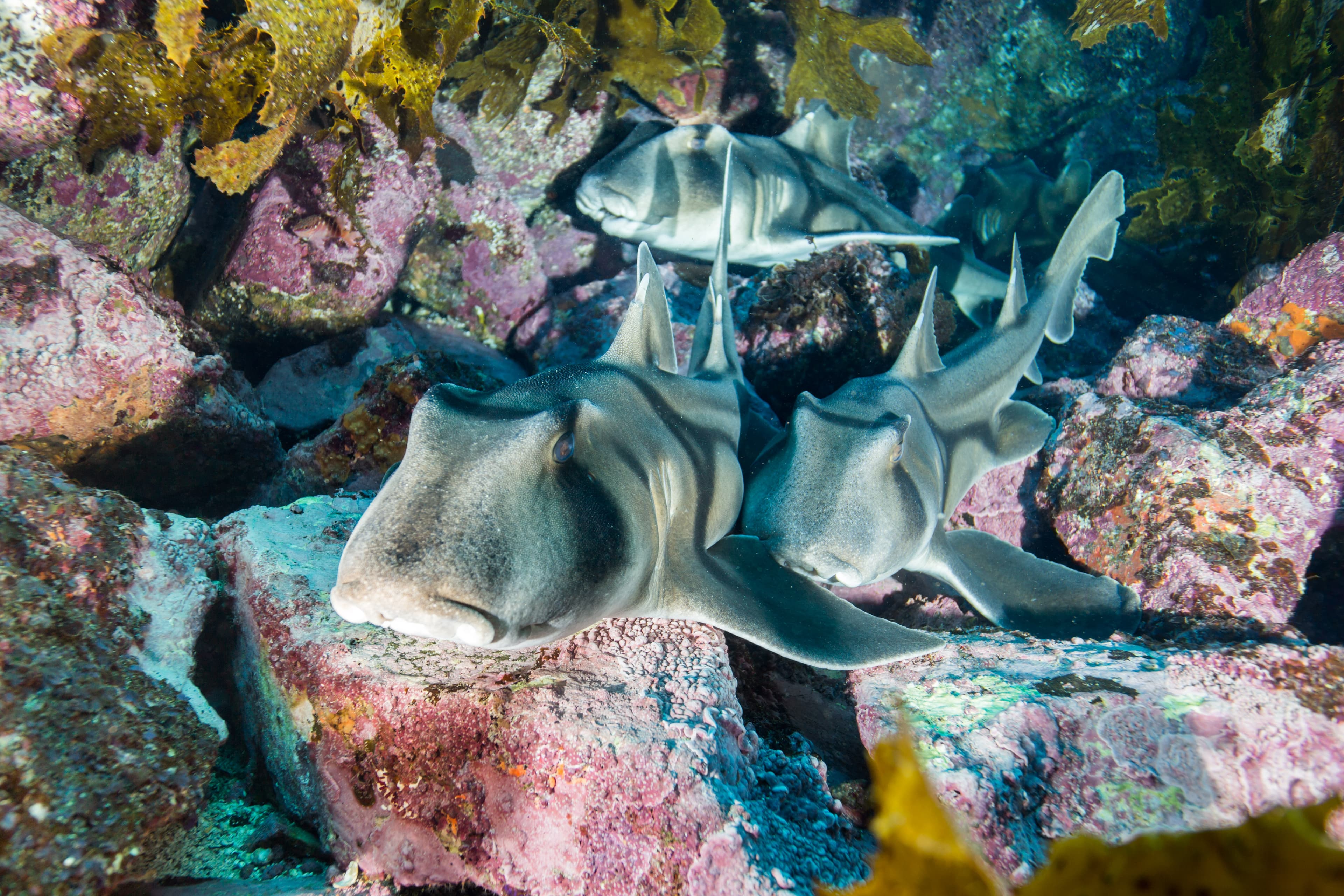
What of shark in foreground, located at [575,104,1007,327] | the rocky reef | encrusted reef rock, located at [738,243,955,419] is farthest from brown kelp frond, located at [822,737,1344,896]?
shark in foreground, located at [575,104,1007,327]

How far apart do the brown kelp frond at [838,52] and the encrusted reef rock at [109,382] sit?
222 inches

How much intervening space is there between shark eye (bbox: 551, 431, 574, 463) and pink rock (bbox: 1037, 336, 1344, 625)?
11.1ft

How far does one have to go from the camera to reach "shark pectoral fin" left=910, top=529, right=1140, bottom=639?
10.7 feet

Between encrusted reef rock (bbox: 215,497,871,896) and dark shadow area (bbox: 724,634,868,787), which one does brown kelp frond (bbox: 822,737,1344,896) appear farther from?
dark shadow area (bbox: 724,634,868,787)

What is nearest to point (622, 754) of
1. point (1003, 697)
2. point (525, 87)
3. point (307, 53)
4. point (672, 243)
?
point (1003, 697)

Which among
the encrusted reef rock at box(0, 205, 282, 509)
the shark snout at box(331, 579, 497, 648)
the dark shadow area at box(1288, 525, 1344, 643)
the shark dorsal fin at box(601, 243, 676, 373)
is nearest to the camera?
the shark snout at box(331, 579, 497, 648)

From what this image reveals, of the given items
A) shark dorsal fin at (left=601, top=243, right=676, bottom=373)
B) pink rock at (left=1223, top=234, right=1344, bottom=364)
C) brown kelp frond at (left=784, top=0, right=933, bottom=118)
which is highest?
brown kelp frond at (left=784, top=0, right=933, bottom=118)

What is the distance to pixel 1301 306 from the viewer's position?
447cm

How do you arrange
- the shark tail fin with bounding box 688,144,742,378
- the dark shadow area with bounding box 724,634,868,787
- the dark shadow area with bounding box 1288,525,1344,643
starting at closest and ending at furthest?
the dark shadow area with bounding box 724,634,868,787 → the dark shadow area with bounding box 1288,525,1344,643 → the shark tail fin with bounding box 688,144,742,378

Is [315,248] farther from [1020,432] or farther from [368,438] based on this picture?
[1020,432]

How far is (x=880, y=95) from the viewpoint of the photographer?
8625 millimetres

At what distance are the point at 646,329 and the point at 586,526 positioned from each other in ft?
4.58

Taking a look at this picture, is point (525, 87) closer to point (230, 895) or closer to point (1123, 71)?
point (230, 895)

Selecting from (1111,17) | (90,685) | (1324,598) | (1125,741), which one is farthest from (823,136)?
(90,685)
